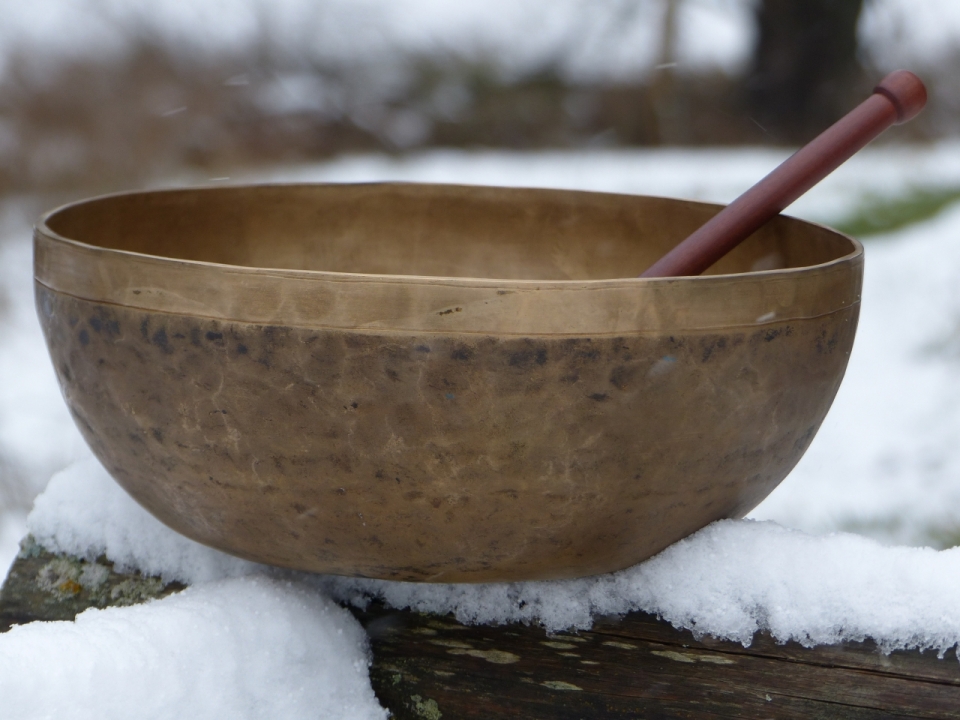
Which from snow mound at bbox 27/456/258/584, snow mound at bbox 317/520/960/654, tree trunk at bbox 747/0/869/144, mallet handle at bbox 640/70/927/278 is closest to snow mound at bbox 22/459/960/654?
snow mound at bbox 317/520/960/654

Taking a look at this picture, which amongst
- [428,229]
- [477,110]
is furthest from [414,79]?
[428,229]

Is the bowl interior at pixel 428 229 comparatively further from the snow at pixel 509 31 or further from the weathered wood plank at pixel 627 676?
the snow at pixel 509 31

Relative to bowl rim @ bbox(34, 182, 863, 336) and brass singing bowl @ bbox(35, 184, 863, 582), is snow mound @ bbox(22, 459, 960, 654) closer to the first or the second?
brass singing bowl @ bbox(35, 184, 863, 582)

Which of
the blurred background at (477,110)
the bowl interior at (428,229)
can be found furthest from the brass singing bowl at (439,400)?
the blurred background at (477,110)

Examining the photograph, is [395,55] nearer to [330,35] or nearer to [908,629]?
[330,35]

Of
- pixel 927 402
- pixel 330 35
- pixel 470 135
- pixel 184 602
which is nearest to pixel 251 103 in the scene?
pixel 330 35

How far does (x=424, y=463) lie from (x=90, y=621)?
0.32m

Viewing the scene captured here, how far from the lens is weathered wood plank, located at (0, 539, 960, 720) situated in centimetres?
84

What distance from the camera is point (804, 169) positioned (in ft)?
3.05

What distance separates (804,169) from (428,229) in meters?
0.51

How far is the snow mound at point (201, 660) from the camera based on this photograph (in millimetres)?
745

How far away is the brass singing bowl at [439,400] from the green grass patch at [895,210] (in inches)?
124

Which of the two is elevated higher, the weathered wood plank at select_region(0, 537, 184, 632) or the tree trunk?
the tree trunk

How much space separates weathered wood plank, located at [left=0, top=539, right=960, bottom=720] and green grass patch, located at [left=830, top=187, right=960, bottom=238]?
3179 mm
